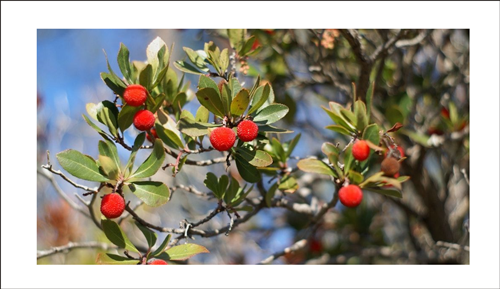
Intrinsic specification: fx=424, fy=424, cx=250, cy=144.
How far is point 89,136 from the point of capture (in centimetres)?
271

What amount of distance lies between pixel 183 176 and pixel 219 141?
4.77 ft

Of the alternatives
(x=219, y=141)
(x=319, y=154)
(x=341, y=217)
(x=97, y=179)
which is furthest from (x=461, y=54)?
(x=97, y=179)

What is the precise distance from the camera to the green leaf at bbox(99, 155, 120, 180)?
2.96 ft

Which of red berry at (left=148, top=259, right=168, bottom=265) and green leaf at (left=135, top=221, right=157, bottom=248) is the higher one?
green leaf at (left=135, top=221, right=157, bottom=248)

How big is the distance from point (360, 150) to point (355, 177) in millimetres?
71

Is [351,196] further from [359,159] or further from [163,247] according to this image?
[163,247]

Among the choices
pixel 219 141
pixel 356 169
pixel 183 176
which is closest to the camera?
pixel 219 141

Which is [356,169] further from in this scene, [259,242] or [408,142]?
[259,242]

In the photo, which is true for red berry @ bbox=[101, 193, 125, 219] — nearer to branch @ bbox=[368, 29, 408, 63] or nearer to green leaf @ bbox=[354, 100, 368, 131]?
green leaf @ bbox=[354, 100, 368, 131]

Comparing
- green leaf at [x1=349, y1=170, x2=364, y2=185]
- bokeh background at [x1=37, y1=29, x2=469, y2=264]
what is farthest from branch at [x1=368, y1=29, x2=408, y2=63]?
green leaf at [x1=349, y1=170, x2=364, y2=185]

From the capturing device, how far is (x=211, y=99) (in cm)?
94

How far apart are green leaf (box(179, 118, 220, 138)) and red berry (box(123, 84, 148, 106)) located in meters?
0.13

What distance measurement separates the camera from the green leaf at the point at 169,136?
3.42ft

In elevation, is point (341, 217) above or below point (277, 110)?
below
